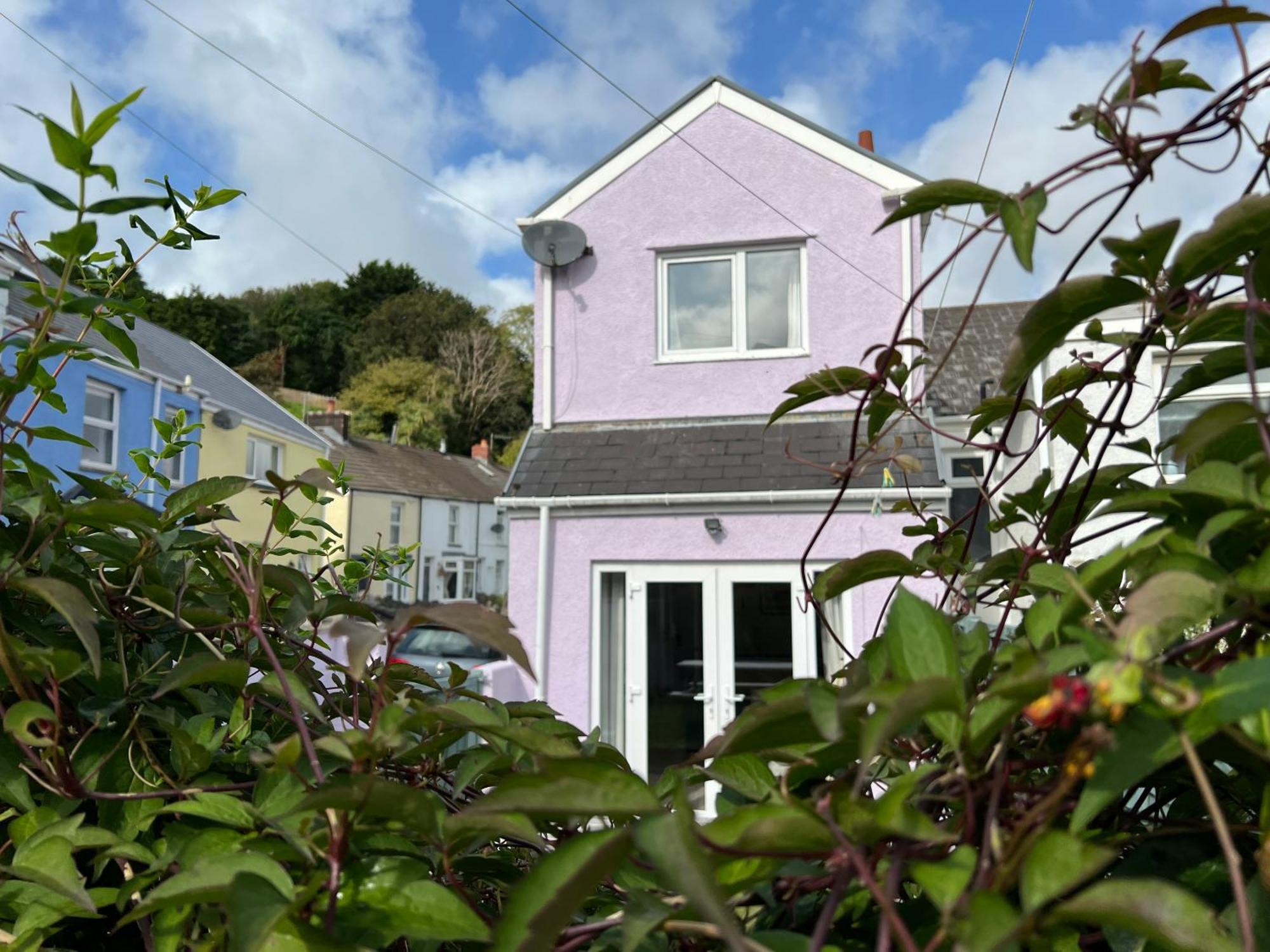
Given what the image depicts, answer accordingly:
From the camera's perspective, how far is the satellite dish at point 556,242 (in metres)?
7.74

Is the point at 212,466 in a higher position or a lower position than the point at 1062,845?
higher

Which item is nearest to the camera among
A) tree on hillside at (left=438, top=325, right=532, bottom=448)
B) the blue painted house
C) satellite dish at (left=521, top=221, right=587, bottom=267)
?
satellite dish at (left=521, top=221, right=587, bottom=267)

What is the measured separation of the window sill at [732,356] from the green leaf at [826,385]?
6635 mm

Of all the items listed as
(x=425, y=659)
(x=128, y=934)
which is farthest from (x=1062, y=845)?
(x=425, y=659)

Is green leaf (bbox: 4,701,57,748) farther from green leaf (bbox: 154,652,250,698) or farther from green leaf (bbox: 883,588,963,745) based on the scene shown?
green leaf (bbox: 883,588,963,745)

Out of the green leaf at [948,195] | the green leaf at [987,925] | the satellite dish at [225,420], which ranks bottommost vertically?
the green leaf at [987,925]

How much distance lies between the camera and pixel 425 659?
12.0 metres

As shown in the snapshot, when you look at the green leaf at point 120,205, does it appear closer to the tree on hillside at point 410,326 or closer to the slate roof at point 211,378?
the slate roof at point 211,378

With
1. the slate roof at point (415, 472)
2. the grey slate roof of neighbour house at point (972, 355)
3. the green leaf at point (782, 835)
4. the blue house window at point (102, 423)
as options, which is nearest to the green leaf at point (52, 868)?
the green leaf at point (782, 835)

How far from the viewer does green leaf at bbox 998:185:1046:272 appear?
21.7 inches

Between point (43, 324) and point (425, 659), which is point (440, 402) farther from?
point (43, 324)

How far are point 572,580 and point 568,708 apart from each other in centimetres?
102

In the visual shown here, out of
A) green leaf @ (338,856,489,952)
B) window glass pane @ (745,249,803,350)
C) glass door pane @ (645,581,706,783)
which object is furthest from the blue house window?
green leaf @ (338,856,489,952)

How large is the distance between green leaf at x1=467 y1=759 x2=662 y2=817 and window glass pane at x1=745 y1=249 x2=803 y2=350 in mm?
7278
